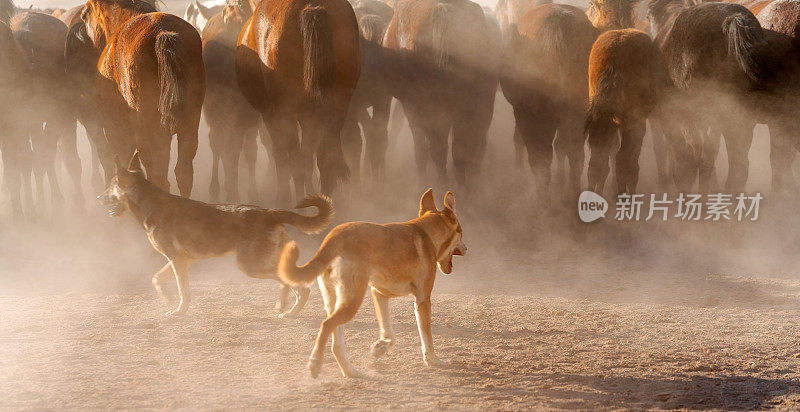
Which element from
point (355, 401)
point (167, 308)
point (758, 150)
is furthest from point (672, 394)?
point (758, 150)

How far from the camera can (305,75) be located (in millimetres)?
6758

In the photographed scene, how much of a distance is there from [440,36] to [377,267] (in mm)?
5302

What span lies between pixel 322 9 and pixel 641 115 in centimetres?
330

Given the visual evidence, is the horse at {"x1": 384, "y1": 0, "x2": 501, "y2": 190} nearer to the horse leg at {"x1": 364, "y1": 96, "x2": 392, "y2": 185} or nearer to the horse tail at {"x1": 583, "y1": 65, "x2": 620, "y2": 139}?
the horse leg at {"x1": 364, "y1": 96, "x2": 392, "y2": 185}

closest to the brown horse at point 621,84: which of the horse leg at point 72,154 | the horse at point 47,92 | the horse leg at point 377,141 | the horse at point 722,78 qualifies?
the horse at point 722,78

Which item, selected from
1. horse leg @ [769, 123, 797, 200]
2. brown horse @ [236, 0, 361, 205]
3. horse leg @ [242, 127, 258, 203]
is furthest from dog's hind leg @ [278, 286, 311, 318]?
horse leg @ [769, 123, 797, 200]

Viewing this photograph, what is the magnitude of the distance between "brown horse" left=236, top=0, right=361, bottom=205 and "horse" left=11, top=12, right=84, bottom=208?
11.2ft

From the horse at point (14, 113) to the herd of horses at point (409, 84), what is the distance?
2 cm

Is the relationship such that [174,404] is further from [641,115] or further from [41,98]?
[41,98]

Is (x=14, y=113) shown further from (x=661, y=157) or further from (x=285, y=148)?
(x=661, y=157)

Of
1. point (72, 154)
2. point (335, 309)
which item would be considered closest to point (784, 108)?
point (335, 309)

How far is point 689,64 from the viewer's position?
725 cm

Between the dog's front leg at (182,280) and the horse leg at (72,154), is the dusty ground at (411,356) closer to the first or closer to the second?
the dog's front leg at (182,280)

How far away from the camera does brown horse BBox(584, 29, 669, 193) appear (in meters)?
7.18
